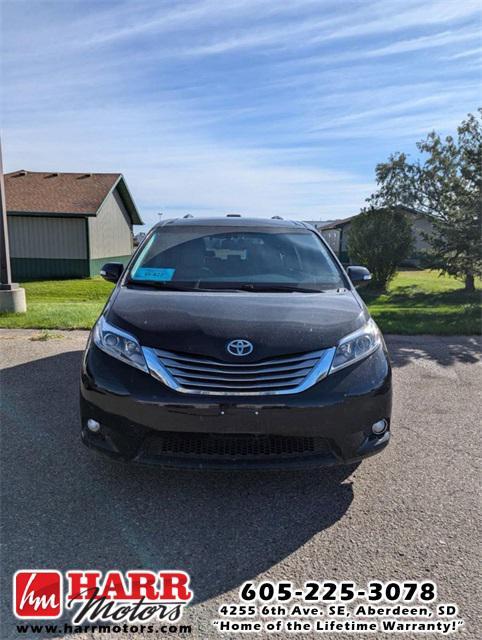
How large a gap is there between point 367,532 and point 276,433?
0.75 m

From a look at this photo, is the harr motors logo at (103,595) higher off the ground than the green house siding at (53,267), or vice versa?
the harr motors logo at (103,595)

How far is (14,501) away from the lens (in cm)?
285

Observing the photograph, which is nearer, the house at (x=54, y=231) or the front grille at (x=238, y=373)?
the front grille at (x=238, y=373)

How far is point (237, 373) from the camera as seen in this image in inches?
106

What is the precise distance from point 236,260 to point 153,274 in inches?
28.3

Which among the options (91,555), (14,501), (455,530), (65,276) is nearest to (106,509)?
(91,555)

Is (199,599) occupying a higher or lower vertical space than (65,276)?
higher

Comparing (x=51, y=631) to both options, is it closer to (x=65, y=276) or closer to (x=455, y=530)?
(x=455, y=530)

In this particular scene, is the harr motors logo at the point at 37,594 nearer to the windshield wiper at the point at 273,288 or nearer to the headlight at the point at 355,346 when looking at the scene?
the headlight at the point at 355,346

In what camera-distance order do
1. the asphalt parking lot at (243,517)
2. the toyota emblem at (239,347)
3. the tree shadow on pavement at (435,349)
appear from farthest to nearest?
the tree shadow on pavement at (435,349), the toyota emblem at (239,347), the asphalt parking lot at (243,517)

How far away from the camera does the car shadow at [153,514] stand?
2355 mm

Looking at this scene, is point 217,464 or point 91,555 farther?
point 217,464

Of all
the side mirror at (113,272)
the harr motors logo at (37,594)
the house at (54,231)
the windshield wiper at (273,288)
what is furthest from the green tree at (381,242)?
the harr motors logo at (37,594)

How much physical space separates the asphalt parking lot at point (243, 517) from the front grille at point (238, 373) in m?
0.76
